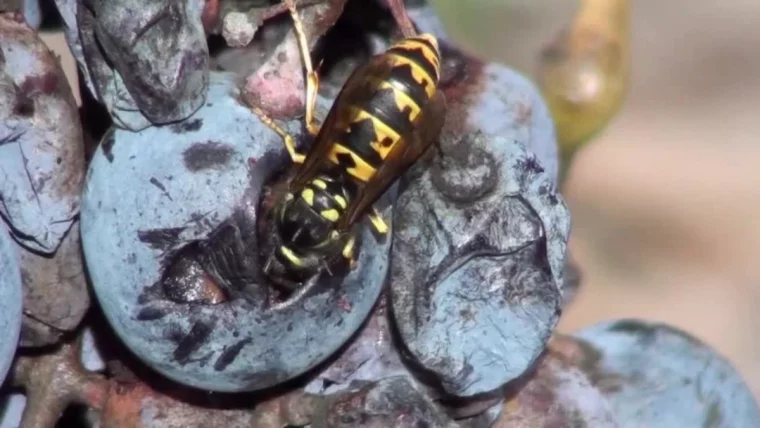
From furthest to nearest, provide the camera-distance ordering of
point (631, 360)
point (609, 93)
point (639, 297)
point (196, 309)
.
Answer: point (639, 297), point (609, 93), point (631, 360), point (196, 309)

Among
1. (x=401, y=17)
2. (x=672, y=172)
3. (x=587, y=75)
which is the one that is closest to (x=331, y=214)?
(x=401, y=17)

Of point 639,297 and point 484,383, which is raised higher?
point 484,383

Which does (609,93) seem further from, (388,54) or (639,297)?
(639,297)

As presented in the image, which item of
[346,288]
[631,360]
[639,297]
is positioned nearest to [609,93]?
[631,360]

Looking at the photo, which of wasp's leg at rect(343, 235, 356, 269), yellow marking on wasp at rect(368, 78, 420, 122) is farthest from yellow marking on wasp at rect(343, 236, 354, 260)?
yellow marking on wasp at rect(368, 78, 420, 122)

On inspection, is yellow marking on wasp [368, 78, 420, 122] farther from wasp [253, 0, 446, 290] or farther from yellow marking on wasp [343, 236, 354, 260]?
yellow marking on wasp [343, 236, 354, 260]

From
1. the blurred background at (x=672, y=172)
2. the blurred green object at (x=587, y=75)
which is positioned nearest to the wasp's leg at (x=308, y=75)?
the blurred green object at (x=587, y=75)

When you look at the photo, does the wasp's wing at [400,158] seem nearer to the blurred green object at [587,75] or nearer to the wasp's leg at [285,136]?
the wasp's leg at [285,136]
